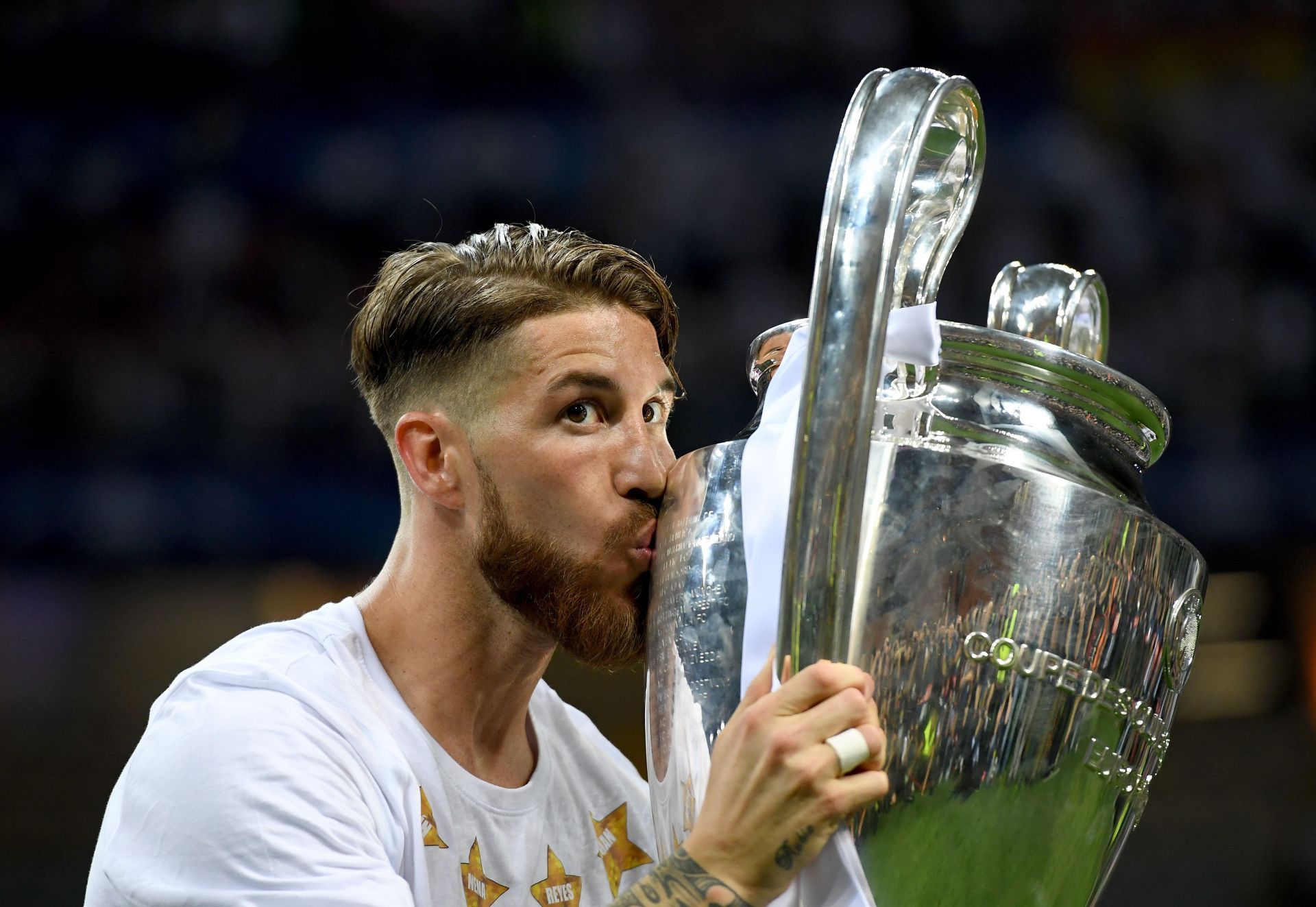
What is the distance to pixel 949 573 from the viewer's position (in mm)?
837

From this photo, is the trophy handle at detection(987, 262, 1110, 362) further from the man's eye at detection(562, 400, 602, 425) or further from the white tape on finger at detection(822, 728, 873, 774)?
the white tape on finger at detection(822, 728, 873, 774)

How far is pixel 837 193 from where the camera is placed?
31.2 inches

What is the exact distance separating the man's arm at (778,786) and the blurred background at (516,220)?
255cm

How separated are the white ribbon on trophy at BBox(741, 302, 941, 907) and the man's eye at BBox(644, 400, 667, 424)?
36 centimetres

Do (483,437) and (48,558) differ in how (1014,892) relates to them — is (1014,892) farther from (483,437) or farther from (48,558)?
(48,558)

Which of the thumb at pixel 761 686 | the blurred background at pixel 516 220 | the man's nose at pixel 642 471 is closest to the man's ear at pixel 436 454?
the man's nose at pixel 642 471

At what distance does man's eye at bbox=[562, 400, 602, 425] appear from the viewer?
1.28 meters

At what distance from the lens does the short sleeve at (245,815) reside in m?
1.04

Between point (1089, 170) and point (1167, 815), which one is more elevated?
point (1089, 170)

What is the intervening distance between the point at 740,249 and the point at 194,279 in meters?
1.55

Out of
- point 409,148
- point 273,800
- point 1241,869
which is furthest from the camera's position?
point 409,148

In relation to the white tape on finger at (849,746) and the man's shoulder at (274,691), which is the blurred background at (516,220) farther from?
the white tape on finger at (849,746)

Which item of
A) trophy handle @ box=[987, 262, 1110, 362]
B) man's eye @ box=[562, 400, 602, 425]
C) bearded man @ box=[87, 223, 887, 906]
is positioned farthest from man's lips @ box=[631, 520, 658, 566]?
trophy handle @ box=[987, 262, 1110, 362]

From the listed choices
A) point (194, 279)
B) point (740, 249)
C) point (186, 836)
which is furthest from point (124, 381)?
point (186, 836)
